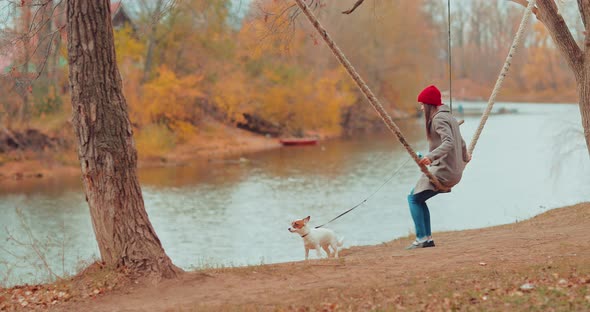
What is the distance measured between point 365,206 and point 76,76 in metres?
17.6

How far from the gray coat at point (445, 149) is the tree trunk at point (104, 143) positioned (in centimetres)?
306

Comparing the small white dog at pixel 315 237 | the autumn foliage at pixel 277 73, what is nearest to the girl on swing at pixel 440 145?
the small white dog at pixel 315 237

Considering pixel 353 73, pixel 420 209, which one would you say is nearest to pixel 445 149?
pixel 420 209

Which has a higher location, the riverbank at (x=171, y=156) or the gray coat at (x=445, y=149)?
the riverbank at (x=171, y=156)

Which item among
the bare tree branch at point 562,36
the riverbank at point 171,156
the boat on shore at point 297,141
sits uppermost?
the boat on shore at point 297,141

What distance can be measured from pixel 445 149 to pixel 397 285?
6.98 feet

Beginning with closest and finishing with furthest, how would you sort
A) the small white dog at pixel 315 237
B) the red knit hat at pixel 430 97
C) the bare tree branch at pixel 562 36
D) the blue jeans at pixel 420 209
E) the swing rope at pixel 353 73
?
1. the swing rope at pixel 353 73
2. the red knit hat at pixel 430 97
3. the blue jeans at pixel 420 209
4. the bare tree branch at pixel 562 36
5. the small white dog at pixel 315 237

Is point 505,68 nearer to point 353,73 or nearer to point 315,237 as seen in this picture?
point 353,73

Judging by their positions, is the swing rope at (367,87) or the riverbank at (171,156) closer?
the swing rope at (367,87)

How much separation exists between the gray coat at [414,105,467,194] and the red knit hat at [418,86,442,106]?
81 mm

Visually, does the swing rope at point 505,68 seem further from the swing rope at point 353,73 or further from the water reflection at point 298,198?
the water reflection at point 298,198

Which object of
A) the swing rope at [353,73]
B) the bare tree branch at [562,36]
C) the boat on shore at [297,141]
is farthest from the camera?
the boat on shore at [297,141]

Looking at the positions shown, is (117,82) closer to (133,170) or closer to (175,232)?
(133,170)

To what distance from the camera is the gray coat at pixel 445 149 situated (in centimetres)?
860
